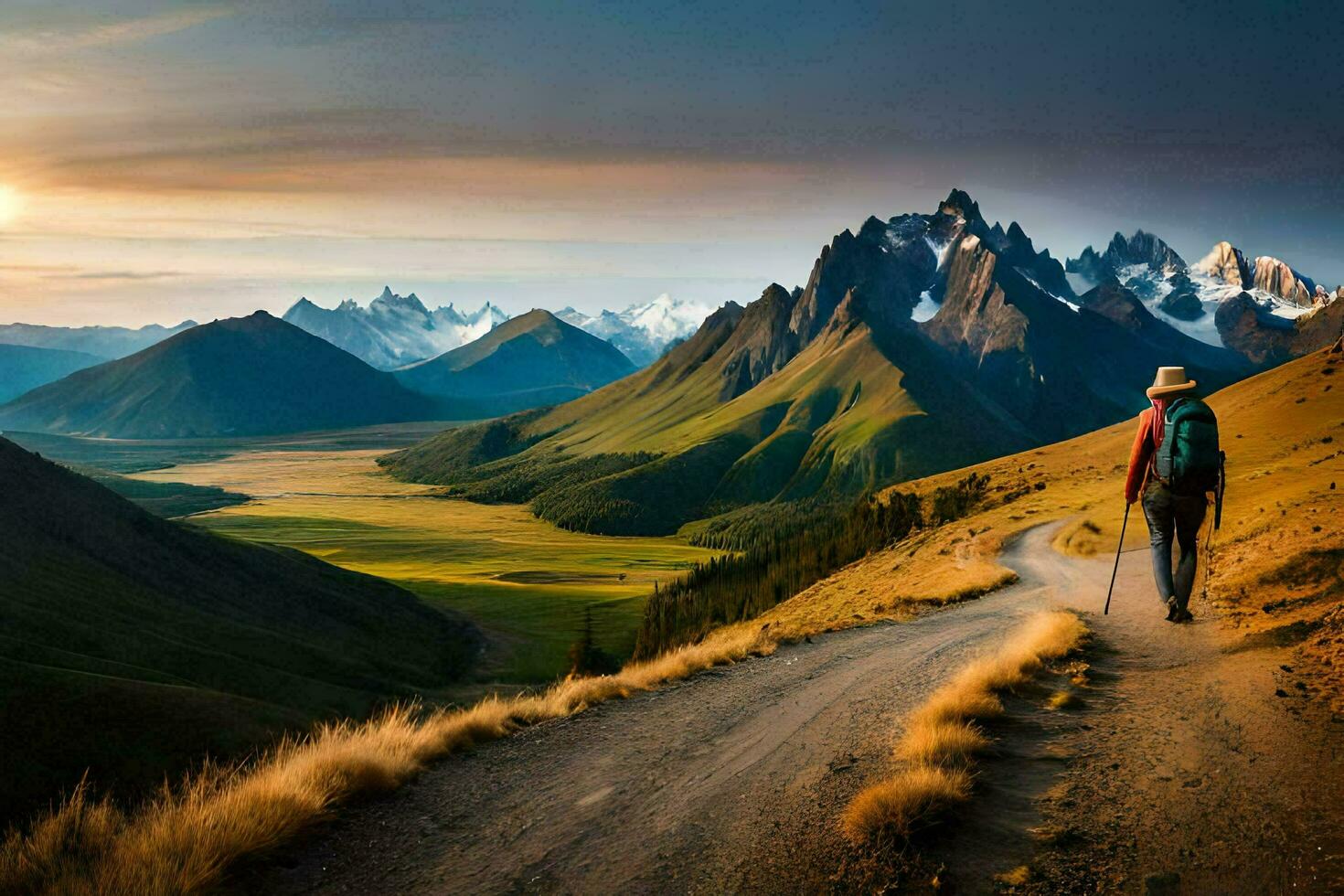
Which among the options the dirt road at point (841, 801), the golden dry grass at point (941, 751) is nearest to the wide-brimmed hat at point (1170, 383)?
the dirt road at point (841, 801)

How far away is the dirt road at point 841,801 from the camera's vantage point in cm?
798

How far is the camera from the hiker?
598 inches

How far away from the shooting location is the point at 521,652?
4380 inches

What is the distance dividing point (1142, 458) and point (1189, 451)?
1190 mm

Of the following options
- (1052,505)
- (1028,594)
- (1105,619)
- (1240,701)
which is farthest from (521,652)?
(1240,701)

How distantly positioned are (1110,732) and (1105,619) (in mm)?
10034

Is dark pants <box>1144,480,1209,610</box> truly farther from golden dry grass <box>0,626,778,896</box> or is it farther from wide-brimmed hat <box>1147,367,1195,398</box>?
golden dry grass <box>0,626,778,896</box>

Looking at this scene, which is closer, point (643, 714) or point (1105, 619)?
point (643, 714)

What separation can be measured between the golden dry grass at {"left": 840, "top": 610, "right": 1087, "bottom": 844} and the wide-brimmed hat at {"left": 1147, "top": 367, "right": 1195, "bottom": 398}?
578 cm

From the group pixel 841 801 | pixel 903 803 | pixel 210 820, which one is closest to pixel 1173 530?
pixel 841 801

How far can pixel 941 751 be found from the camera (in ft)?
34.0

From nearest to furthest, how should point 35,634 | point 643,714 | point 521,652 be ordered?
point 643,714 → point 35,634 → point 521,652

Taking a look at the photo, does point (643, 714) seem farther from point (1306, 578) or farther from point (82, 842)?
point (1306, 578)

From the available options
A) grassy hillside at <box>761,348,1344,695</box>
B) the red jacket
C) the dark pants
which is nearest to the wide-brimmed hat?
the red jacket
